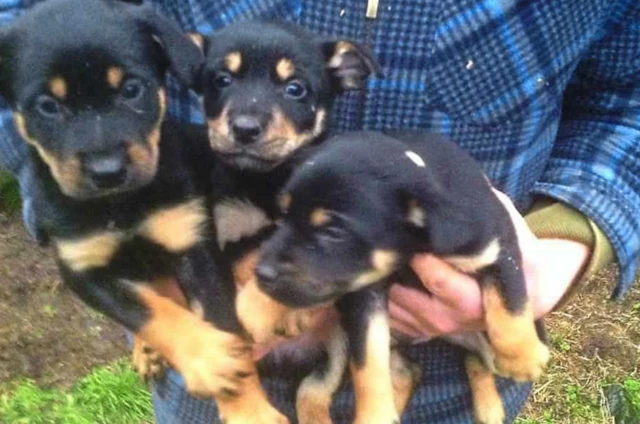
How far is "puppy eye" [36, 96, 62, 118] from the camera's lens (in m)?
1.59

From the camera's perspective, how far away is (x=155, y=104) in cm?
165

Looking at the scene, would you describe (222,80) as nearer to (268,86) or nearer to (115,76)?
(268,86)

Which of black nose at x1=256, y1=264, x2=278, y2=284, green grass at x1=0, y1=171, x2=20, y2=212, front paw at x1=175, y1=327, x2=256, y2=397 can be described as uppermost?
black nose at x1=256, y1=264, x2=278, y2=284

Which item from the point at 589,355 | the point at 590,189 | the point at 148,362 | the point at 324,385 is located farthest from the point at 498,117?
the point at 589,355

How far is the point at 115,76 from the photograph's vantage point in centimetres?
159

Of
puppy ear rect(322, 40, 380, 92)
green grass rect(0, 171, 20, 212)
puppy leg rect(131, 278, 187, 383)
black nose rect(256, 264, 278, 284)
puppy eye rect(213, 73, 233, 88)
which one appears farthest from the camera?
green grass rect(0, 171, 20, 212)

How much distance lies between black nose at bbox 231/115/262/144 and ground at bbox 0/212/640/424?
6.49ft

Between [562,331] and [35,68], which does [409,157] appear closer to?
[35,68]

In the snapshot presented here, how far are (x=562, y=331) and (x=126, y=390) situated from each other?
1564 millimetres

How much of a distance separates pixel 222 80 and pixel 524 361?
73 centimetres

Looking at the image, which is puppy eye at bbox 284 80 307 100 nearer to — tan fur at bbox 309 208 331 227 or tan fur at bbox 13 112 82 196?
tan fur at bbox 309 208 331 227

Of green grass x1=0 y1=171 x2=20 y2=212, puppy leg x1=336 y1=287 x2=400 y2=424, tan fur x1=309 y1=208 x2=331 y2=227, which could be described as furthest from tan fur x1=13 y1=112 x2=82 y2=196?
green grass x1=0 y1=171 x2=20 y2=212

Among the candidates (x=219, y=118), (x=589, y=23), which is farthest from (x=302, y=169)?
Answer: (x=589, y=23)

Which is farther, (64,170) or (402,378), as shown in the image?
(402,378)
